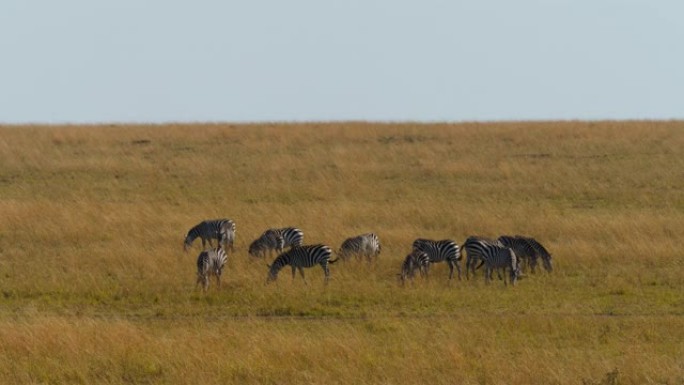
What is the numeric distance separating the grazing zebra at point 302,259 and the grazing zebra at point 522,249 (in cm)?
312

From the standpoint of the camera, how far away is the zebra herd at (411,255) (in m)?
17.1

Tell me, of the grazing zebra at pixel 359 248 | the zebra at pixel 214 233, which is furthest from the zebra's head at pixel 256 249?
the grazing zebra at pixel 359 248

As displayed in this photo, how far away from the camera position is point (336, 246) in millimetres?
20562

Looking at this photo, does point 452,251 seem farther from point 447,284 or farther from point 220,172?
point 220,172

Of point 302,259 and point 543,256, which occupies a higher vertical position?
point 543,256

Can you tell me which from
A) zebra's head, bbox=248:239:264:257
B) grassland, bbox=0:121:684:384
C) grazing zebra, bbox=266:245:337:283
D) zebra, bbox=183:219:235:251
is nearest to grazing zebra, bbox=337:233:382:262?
grassland, bbox=0:121:684:384

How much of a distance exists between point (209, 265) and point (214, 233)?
3874 millimetres

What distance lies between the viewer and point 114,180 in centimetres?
2795

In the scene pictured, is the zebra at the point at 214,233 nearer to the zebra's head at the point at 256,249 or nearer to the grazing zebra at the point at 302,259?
the zebra's head at the point at 256,249

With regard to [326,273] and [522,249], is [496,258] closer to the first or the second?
[522,249]

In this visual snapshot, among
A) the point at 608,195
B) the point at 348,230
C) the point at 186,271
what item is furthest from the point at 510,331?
the point at 608,195

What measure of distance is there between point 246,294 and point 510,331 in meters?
4.15

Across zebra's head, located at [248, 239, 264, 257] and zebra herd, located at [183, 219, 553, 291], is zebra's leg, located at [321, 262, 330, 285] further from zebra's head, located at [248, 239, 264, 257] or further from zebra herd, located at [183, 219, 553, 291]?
zebra's head, located at [248, 239, 264, 257]

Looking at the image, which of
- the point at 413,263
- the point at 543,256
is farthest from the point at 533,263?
the point at 413,263
